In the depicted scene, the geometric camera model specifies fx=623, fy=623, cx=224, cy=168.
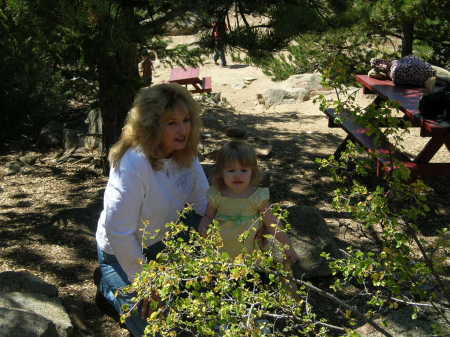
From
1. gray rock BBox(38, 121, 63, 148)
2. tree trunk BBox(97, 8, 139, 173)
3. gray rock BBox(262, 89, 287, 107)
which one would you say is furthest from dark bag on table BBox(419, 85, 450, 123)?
gray rock BBox(262, 89, 287, 107)

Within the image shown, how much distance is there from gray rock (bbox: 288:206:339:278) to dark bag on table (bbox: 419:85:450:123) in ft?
3.93

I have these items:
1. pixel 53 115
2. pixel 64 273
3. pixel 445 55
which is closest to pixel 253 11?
pixel 64 273

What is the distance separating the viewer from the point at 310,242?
12.2ft

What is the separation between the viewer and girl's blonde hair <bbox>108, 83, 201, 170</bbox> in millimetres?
2717

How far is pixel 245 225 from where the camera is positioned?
9.57 feet

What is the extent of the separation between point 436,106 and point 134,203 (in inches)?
104

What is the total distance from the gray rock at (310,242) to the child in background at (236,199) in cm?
73

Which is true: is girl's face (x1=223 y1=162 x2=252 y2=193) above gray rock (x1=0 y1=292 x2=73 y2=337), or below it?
above

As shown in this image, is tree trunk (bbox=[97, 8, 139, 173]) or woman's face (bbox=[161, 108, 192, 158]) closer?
woman's face (bbox=[161, 108, 192, 158])

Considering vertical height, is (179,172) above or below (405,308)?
above

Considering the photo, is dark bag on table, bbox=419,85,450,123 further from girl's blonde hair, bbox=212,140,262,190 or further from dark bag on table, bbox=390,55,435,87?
girl's blonde hair, bbox=212,140,262,190

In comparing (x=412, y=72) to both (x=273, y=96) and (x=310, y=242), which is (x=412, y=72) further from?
(x=273, y=96)

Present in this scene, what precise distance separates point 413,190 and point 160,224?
1301 millimetres

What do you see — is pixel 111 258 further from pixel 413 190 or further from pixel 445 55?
pixel 445 55
